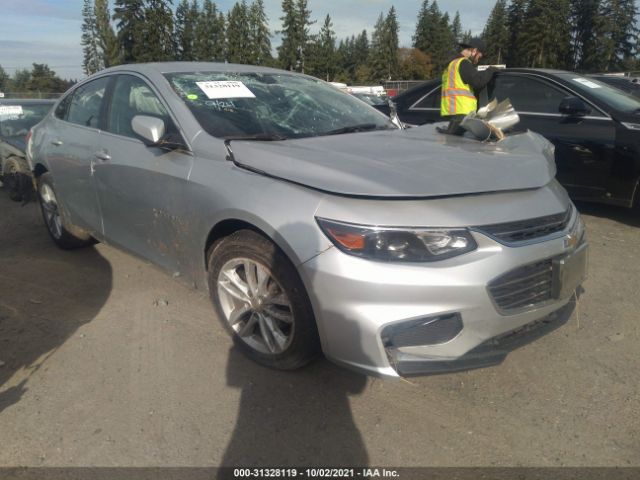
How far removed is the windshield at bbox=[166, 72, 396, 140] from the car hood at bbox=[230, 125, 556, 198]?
233 mm

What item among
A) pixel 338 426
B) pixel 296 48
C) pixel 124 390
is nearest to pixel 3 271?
pixel 124 390

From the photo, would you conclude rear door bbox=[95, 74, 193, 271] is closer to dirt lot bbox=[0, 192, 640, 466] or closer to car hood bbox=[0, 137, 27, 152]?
dirt lot bbox=[0, 192, 640, 466]

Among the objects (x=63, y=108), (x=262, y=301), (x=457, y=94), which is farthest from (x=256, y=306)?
(x=457, y=94)

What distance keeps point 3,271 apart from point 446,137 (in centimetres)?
385

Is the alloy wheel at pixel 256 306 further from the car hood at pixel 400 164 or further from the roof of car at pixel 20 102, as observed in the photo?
the roof of car at pixel 20 102

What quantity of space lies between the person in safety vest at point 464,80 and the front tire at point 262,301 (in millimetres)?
3532

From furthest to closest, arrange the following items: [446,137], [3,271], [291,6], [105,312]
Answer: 1. [291,6]
2. [3,271]
3. [105,312]
4. [446,137]

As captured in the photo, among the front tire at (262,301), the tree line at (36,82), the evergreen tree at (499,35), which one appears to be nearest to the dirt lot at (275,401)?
the front tire at (262,301)

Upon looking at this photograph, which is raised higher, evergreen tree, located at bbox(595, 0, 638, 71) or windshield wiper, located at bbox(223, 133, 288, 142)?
evergreen tree, located at bbox(595, 0, 638, 71)

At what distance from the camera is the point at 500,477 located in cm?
206

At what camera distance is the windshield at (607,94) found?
5191 mm

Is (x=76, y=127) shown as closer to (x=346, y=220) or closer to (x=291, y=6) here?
(x=346, y=220)

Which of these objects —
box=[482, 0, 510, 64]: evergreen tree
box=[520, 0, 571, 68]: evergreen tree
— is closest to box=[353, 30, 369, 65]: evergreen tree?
box=[482, 0, 510, 64]: evergreen tree

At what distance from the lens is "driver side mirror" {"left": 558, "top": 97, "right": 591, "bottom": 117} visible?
5.16m
